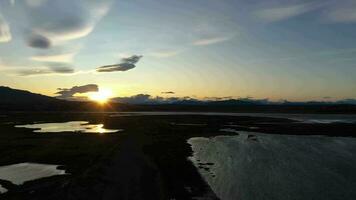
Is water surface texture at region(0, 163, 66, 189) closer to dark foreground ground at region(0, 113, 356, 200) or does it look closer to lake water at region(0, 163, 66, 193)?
lake water at region(0, 163, 66, 193)

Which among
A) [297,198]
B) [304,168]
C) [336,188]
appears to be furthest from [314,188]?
[304,168]

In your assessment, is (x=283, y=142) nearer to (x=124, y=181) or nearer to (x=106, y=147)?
(x=106, y=147)

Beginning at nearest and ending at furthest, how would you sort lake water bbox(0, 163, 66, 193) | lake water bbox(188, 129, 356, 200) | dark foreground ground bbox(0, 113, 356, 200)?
dark foreground ground bbox(0, 113, 356, 200) < lake water bbox(188, 129, 356, 200) < lake water bbox(0, 163, 66, 193)

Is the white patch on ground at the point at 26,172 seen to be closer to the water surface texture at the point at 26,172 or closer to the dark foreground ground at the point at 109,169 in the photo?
the water surface texture at the point at 26,172

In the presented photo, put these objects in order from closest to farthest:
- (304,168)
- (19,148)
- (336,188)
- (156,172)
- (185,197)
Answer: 1. (185,197)
2. (336,188)
3. (156,172)
4. (304,168)
5. (19,148)

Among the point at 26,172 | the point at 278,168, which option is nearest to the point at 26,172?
the point at 26,172

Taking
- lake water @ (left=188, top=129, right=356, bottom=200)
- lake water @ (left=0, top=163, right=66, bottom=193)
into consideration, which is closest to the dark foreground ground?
lake water @ (left=0, top=163, right=66, bottom=193)
